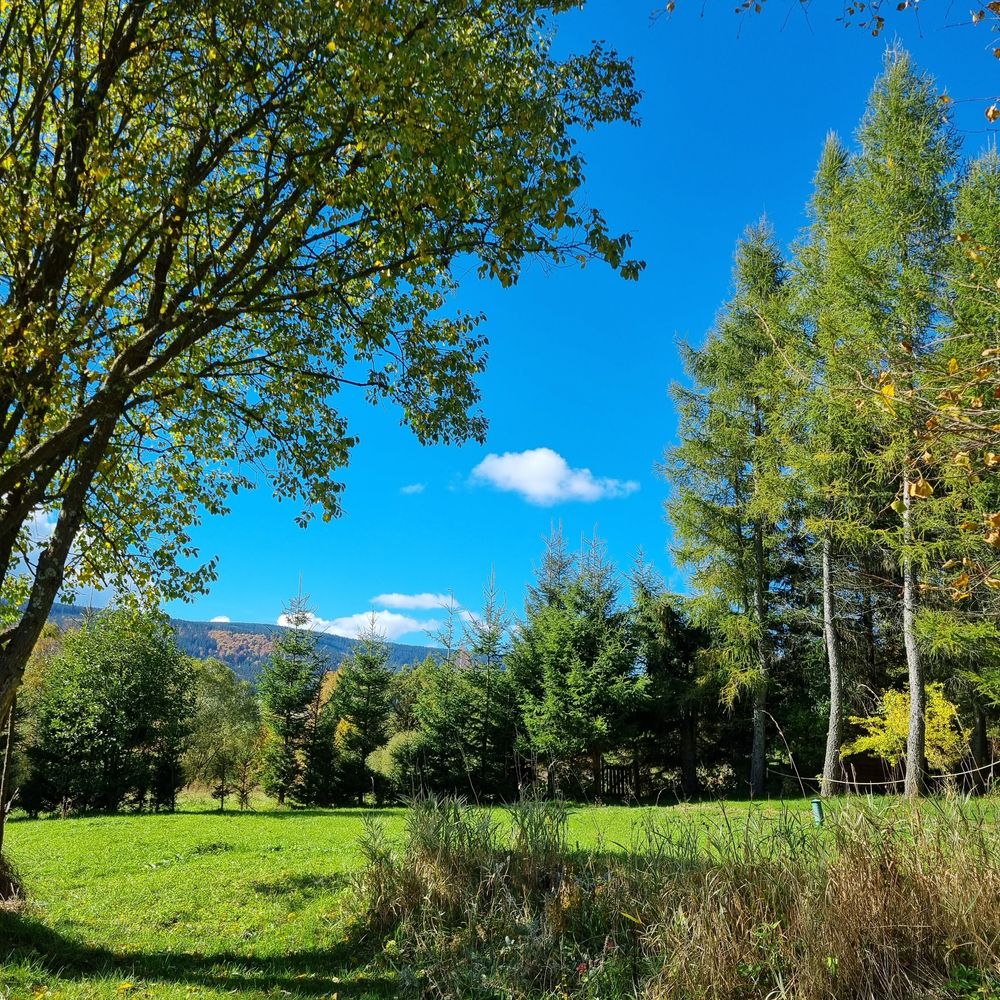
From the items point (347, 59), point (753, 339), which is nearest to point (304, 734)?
point (753, 339)

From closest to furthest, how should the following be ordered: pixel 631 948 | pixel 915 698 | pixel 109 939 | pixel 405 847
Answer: pixel 631 948
pixel 109 939
pixel 405 847
pixel 915 698

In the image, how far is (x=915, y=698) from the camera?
1217 cm

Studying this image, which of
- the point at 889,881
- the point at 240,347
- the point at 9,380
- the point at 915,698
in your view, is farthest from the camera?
the point at 915,698

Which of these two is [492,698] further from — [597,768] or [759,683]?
[759,683]

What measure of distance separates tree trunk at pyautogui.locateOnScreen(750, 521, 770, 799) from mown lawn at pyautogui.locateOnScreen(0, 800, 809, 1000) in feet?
26.3

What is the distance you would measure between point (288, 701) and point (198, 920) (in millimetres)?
16514

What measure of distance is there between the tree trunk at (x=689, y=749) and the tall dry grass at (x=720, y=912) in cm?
1702

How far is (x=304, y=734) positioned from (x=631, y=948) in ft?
66.1

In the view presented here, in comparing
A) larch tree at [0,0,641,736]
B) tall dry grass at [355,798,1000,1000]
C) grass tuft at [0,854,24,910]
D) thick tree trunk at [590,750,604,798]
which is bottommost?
thick tree trunk at [590,750,604,798]

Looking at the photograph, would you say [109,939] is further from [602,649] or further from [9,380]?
[602,649]

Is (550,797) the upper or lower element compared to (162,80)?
lower

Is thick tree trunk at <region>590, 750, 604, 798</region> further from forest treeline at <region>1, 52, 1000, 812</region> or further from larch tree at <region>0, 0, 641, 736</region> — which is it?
larch tree at <region>0, 0, 641, 736</region>

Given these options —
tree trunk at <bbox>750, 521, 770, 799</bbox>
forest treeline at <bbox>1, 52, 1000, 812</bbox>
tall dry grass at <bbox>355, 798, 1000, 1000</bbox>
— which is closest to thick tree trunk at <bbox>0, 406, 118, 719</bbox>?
forest treeline at <bbox>1, 52, 1000, 812</bbox>

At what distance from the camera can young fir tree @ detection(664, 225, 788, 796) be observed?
1781cm
